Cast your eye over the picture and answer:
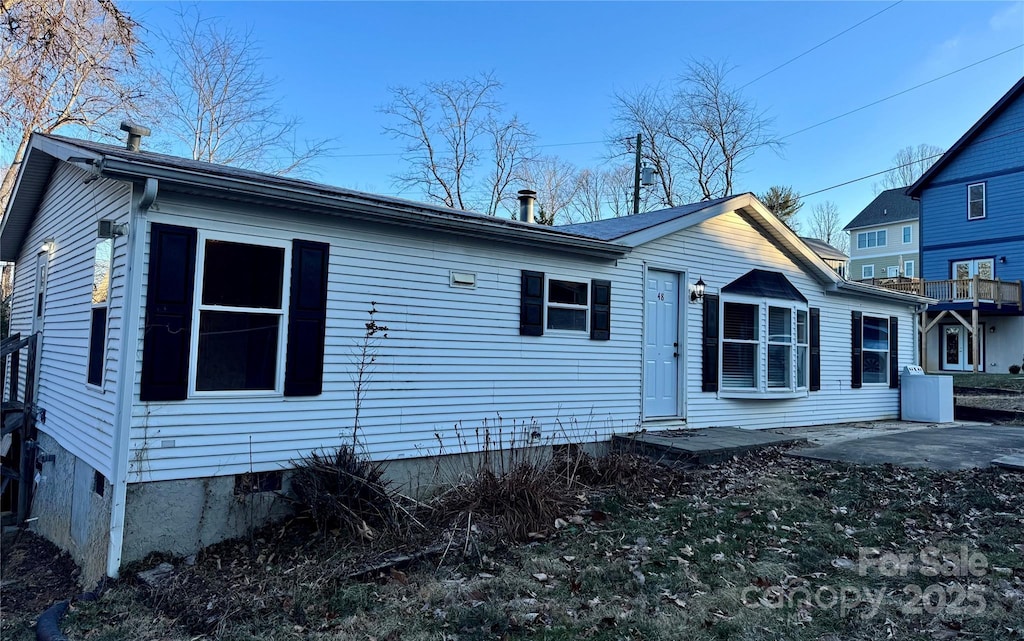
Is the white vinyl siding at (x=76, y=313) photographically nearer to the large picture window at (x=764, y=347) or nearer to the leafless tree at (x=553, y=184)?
the large picture window at (x=764, y=347)

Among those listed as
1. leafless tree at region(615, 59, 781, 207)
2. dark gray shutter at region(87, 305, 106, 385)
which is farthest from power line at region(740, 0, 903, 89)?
dark gray shutter at region(87, 305, 106, 385)

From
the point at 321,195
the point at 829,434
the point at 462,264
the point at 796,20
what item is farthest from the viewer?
the point at 796,20

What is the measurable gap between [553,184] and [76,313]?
82.2ft

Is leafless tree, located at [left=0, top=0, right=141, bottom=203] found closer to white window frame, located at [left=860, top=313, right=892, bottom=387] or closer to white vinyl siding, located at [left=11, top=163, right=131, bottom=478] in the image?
white vinyl siding, located at [left=11, top=163, right=131, bottom=478]

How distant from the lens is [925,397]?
41.0 ft

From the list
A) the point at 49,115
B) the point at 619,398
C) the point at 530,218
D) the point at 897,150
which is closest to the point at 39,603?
the point at 619,398

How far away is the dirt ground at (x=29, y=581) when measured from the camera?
15.1ft

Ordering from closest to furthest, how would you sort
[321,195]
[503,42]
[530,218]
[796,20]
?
[321,195], [530,218], [796,20], [503,42]

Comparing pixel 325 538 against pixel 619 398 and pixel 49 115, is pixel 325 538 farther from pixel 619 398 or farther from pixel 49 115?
pixel 49 115

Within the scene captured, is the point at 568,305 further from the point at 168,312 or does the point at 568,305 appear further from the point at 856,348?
the point at 856,348

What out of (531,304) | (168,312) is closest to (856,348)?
(531,304)

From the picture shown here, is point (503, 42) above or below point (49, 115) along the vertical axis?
above

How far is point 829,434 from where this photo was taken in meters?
9.93

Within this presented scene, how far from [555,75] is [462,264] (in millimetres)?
15198
